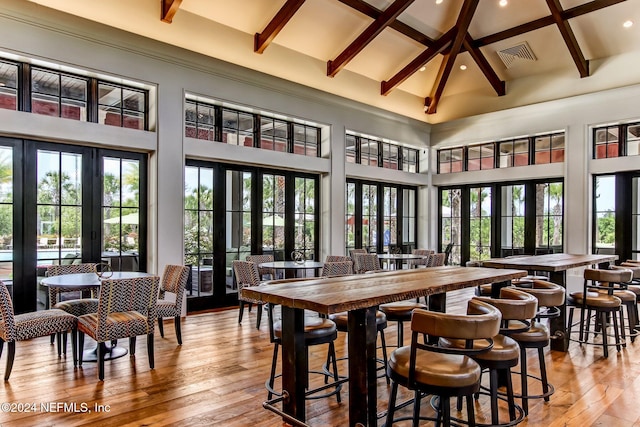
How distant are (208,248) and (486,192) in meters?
6.30

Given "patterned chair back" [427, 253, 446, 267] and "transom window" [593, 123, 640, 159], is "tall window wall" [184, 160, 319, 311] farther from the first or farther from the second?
"transom window" [593, 123, 640, 159]

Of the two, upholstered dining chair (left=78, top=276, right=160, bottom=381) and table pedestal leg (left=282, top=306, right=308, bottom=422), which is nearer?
table pedestal leg (left=282, top=306, right=308, bottom=422)

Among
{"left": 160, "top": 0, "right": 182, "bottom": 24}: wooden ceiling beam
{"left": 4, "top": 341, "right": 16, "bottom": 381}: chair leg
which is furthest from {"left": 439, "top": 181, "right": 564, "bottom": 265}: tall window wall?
{"left": 4, "top": 341, "right": 16, "bottom": 381}: chair leg

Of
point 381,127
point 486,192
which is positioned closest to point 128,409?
point 381,127

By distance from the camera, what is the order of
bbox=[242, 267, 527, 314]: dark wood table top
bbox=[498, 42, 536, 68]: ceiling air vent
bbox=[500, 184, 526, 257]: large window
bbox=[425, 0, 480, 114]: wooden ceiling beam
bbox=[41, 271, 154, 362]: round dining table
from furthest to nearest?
bbox=[500, 184, 526, 257]: large window
bbox=[498, 42, 536, 68]: ceiling air vent
bbox=[425, 0, 480, 114]: wooden ceiling beam
bbox=[41, 271, 154, 362]: round dining table
bbox=[242, 267, 527, 314]: dark wood table top

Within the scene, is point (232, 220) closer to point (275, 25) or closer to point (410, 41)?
point (275, 25)

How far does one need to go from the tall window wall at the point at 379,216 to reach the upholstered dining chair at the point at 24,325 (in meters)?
5.53

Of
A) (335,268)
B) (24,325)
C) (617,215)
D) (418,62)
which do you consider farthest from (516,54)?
(24,325)

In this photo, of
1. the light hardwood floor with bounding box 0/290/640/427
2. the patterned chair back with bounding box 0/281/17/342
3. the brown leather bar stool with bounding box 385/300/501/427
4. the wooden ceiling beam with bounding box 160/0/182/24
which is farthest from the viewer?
the wooden ceiling beam with bounding box 160/0/182/24

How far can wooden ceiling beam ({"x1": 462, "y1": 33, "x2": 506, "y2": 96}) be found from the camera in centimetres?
819

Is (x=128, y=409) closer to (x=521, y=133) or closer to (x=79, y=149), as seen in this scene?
(x=79, y=149)

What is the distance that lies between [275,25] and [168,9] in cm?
154

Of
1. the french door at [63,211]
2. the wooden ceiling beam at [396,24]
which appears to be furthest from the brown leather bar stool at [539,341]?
the wooden ceiling beam at [396,24]

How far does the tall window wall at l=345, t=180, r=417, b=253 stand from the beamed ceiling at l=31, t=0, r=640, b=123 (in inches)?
73.2
